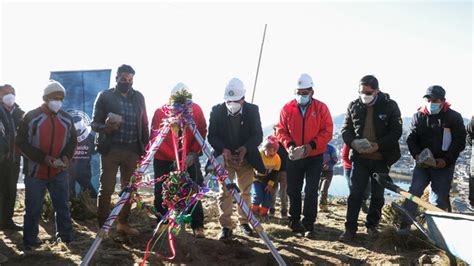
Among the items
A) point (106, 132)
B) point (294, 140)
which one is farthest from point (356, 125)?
point (106, 132)

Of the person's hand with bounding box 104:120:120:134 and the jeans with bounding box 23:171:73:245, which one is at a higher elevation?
the person's hand with bounding box 104:120:120:134

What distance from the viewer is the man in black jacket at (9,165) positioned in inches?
216

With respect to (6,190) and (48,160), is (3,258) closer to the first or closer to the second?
(48,160)

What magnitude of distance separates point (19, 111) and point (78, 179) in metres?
2.28

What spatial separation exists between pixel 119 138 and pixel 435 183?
4.43 m

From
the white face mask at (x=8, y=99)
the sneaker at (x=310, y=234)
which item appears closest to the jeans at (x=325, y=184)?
the sneaker at (x=310, y=234)

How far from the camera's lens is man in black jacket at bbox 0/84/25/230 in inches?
216

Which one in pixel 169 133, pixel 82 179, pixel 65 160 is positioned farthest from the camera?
pixel 82 179

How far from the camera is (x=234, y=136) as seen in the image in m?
5.20

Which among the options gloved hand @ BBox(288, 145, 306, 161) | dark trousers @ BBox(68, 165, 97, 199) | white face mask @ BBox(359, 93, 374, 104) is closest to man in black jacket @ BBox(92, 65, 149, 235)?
gloved hand @ BBox(288, 145, 306, 161)

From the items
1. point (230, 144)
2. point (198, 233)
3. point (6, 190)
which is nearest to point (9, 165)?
point (6, 190)

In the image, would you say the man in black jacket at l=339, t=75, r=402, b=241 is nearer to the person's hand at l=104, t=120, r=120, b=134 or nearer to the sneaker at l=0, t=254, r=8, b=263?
the person's hand at l=104, t=120, r=120, b=134

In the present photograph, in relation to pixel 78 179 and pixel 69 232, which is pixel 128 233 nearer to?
pixel 69 232

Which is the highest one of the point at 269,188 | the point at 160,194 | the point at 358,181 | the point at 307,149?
the point at 307,149
